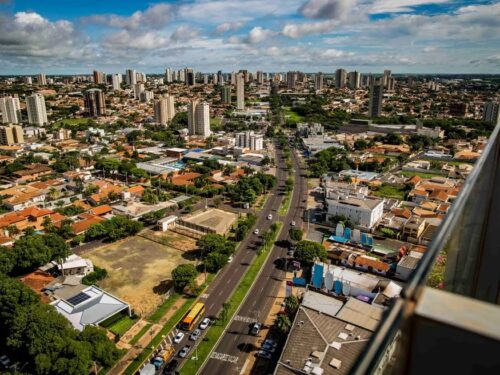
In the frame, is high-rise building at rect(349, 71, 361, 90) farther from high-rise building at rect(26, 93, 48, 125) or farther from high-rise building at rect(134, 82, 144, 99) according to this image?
high-rise building at rect(26, 93, 48, 125)

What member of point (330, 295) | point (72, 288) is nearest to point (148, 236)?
point (72, 288)

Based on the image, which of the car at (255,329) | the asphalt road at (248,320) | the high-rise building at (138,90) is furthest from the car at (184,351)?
the high-rise building at (138,90)

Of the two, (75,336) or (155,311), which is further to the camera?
(155,311)

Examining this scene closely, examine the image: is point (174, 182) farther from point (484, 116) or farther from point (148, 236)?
point (484, 116)

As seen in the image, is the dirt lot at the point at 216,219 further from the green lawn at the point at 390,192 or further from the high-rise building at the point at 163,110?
the high-rise building at the point at 163,110

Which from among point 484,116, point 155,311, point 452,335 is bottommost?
point 155,311

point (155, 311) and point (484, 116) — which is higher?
point (484, 116)
